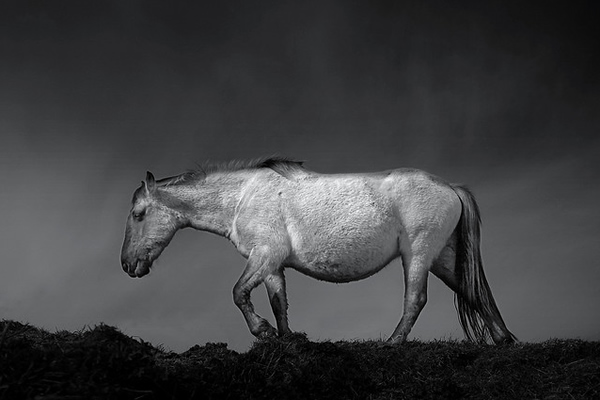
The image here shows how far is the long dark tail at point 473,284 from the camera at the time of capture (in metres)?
9.91

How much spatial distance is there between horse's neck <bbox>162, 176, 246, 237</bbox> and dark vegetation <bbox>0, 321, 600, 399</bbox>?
9.70 ft

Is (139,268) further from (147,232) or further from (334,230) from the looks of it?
(334,230)

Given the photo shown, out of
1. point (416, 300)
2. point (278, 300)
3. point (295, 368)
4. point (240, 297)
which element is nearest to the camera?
point (295, 368)

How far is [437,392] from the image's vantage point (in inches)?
282

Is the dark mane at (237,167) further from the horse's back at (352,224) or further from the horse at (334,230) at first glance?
the horse's back at (352,224)

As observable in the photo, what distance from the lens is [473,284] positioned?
1002 cm

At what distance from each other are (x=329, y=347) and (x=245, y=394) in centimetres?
165

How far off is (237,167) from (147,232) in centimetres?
172

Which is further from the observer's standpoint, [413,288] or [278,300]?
[278,300]

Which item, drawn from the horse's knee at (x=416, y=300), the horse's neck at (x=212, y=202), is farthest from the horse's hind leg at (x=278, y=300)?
the horse's knee at (x=416, y=300)

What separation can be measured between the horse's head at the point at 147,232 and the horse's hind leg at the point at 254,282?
5.81ft

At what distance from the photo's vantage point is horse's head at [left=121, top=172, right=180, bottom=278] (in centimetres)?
1059

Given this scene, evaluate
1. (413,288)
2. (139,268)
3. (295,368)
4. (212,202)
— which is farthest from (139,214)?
(295,368)

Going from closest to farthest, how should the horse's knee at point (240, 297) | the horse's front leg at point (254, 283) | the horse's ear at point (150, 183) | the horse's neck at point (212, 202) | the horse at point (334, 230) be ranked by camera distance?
the horse's front leg at point (254, 283) < the horse's knee at point (240, 297) < the horse at point (334, 230) < the horse's neck at point (212, 202) < the horse's ear at point (150, 183)
